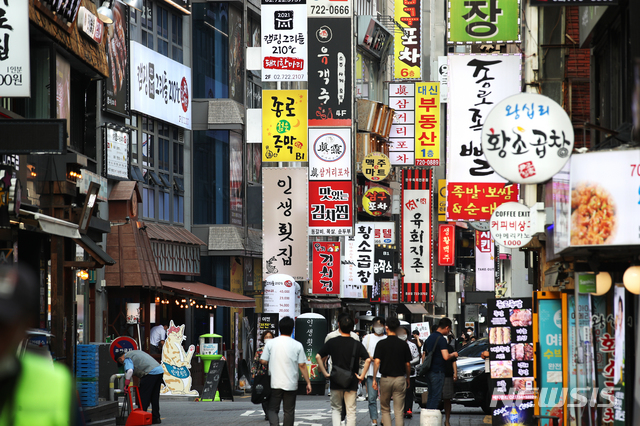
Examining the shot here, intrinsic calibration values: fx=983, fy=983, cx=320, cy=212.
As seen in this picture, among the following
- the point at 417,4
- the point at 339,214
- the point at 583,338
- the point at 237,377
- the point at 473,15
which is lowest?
the point at 237,377

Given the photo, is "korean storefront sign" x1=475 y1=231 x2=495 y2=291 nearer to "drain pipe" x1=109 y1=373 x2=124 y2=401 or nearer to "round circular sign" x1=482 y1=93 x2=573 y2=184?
"drain pipe" x1=109 y1=373 x2=124 y2=401

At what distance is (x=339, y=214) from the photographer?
89.5ft

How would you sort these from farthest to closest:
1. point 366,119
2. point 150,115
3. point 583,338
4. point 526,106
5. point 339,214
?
1. point 366,119
2. point 150,115
3. point 339,214
4. point 583,338
5. point 526,106

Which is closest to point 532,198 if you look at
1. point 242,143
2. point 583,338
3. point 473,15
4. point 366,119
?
point 473,15

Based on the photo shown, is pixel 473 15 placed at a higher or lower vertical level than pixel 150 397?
higher

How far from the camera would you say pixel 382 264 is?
45.7 metres

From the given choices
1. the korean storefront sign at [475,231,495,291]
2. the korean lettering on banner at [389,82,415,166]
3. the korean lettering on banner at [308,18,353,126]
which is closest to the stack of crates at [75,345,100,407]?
the korean lettering on banner at [308,18,353,126]

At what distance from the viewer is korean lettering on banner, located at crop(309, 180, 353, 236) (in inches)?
1065

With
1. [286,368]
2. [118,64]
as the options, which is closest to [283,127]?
[118,64]

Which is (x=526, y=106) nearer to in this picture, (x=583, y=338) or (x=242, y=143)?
(x=583, y=338)

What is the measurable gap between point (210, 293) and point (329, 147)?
310 inches

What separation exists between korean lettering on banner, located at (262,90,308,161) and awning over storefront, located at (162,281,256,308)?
22.7 ft

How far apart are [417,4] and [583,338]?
4194 cm

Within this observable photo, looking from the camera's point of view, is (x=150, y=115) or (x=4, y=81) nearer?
(x=4, y=81)
